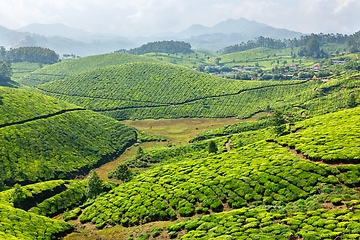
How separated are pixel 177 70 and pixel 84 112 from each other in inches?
4031

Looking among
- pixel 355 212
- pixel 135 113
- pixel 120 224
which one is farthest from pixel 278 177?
pixel 135 113

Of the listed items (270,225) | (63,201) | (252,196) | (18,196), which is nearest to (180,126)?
(63,201)

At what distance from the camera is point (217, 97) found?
15175 centimetres

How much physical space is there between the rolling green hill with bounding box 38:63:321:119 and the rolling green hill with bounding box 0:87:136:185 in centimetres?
3438

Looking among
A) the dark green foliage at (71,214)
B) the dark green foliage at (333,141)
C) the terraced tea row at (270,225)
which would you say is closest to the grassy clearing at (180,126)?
the dark green foliage at (333,141)

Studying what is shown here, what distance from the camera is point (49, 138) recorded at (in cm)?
7969

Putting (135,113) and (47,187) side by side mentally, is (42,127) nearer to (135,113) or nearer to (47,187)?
(47,187)

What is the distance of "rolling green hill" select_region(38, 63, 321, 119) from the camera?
137750 millimetres

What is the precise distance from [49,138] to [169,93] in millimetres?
91946

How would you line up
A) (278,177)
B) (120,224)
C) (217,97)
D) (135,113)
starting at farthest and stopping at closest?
(217,97), (135,113), (120,224), (278,177)

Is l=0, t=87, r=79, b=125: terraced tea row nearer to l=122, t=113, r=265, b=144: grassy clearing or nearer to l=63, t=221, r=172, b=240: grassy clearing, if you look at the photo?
l=122, t=113, r=265, b=144: grassy clearing

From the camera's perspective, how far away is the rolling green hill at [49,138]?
65.1 meters

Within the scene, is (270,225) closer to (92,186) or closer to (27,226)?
(27,226)

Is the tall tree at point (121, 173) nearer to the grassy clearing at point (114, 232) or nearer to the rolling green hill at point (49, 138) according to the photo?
the rolling green hill at point (49, 138)
